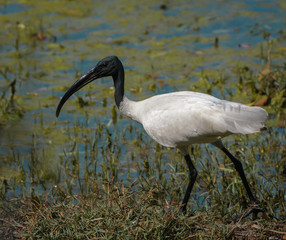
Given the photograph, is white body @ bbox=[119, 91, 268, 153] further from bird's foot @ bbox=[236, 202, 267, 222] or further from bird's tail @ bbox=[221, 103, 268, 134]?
bird's foot @ bbox=[236, 202, 267, 222]

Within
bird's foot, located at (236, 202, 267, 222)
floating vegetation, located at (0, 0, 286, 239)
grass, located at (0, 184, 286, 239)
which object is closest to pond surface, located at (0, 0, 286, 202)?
floating vegetation, located at (0, 0, 286, 239)

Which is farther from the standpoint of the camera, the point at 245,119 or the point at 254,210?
the point at 254,210

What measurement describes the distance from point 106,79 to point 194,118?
3.53 meters

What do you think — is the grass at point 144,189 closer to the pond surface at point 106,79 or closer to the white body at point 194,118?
the pond surface at point 106,79

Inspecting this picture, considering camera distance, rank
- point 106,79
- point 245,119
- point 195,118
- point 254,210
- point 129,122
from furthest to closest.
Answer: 1. point 106,79
2. point 129,122
3. point 254,210
4. point 195,118
5. point 245,119

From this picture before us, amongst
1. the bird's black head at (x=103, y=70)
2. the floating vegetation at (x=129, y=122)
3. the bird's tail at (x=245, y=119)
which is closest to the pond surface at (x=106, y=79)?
the floating vegetation at (x=129, y=122)

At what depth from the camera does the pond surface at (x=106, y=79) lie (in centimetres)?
589

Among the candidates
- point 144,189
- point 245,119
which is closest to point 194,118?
point 245,119

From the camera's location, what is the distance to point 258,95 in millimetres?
6859

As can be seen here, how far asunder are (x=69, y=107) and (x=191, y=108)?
294cm

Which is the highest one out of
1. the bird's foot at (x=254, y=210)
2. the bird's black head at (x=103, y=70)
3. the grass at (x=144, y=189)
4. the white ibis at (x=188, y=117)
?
the bird's black head at (x=103, y=70)

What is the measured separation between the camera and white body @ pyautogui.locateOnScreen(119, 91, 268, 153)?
14.3 ft

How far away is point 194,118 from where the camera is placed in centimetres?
455

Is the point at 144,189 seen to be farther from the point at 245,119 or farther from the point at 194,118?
the point at 245,119
